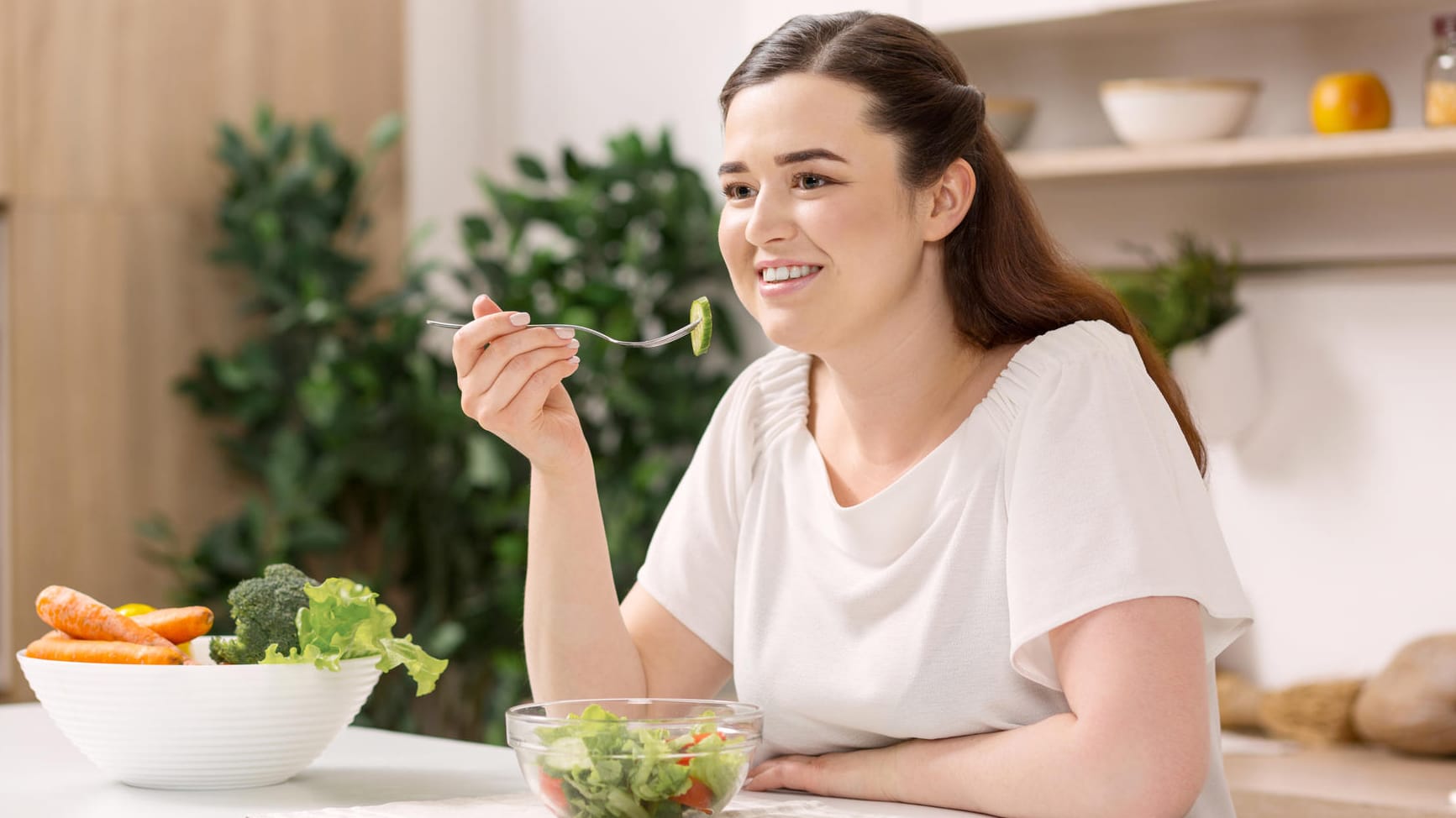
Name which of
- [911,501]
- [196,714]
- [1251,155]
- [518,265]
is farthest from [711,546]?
[518,265]

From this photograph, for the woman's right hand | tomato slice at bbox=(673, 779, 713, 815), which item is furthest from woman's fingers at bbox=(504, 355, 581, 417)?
tomato slice at bbox=(673, 779, 713, 815)

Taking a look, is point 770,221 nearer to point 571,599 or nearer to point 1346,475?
point 571,599

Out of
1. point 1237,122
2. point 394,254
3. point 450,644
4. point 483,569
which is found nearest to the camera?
point 1237,122

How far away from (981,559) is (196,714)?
2.30ft

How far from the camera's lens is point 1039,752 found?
4.70ft

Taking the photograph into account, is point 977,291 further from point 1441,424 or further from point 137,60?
point 137,60

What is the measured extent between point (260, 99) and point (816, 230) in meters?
2.27

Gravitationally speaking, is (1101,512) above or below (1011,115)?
below

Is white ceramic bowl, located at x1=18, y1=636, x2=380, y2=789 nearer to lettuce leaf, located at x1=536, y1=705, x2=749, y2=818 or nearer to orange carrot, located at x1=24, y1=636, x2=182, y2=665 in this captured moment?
orange carrot, located at x1=24, y1=636, x2=182, y2=665

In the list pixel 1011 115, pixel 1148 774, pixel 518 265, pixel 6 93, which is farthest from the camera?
pixel 518 265

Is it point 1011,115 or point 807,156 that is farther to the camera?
point 1011,115

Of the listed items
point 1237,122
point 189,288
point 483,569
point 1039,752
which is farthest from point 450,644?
point 1039,752

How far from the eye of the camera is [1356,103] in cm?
255

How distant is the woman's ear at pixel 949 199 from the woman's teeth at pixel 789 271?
13cm
